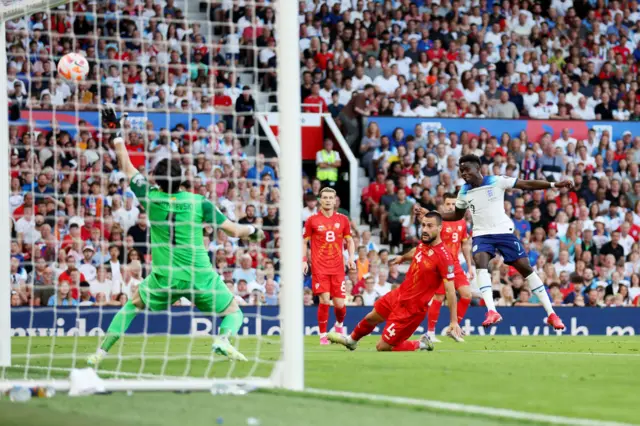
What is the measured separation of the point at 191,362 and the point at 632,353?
519 cm

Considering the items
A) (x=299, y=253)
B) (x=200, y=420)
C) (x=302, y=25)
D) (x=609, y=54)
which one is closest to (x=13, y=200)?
(x=302, y=25)

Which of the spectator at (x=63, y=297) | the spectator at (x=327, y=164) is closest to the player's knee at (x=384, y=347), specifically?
the spectator at (x=63, y=297)

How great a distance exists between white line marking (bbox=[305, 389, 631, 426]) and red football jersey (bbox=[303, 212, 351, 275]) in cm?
788

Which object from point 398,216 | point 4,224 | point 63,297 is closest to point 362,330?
point 4,224

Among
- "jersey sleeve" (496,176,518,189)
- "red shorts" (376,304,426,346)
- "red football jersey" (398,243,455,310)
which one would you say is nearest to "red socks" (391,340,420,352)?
"red shorts" (376,304,426,346)

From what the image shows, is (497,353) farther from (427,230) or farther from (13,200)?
(13,200)

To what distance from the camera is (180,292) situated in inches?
422

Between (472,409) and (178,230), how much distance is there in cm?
454

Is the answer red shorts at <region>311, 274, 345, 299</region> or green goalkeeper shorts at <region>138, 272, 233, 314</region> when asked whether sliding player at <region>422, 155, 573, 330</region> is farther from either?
green goalkeeper shorts at <region>138, 272, 233, 314</region>

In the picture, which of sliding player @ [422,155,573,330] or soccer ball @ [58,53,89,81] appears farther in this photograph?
sliding player @ [422,155,573,330]

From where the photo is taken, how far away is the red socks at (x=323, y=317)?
16.0 meters

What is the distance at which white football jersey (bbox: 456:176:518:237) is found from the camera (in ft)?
48.0

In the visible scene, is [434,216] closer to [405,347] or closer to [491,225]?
[405,347]

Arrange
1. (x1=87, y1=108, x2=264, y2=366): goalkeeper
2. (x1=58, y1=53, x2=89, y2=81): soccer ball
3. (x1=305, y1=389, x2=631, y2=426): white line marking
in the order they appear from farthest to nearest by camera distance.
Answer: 1. (x1=58, y1=53, x2=89, y2=81): soccer ball
2. (x1=87, y1=108, x2=264, y2=366): goalkeeper
3. (x1=305, y1=389, x2=631, y2=426): white line marking
